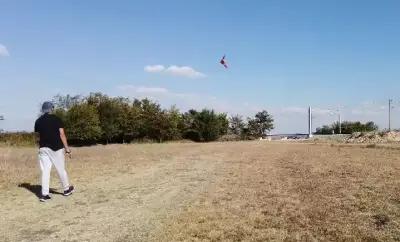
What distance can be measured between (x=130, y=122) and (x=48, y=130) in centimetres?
6050

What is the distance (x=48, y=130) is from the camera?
13.3m

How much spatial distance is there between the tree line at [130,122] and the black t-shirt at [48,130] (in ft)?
177

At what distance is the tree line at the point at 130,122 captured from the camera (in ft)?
222

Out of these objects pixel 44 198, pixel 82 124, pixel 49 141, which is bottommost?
pixel 44 198

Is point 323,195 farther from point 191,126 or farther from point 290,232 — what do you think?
point 191,126

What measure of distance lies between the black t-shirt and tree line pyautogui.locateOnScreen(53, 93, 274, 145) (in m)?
53.9

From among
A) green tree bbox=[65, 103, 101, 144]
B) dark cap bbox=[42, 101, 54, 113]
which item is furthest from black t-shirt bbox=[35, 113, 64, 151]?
green tree bbox=[65, 103, 101, 144]

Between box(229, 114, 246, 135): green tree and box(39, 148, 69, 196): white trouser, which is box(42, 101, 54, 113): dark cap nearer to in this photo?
box(39, 148, 69, 196): white trouser

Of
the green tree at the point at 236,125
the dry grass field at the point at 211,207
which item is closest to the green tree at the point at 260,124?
the green tree at the point at 236,125

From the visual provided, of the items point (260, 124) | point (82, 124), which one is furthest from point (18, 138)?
point (260, 124)

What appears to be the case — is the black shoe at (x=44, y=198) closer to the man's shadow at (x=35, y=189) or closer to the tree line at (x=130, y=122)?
the man's shadow at (x=35, y=189)

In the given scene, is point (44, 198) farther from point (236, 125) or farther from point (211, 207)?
point (236, 125)

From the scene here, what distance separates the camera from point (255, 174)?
18.1m

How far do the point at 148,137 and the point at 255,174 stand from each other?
5903 cm
